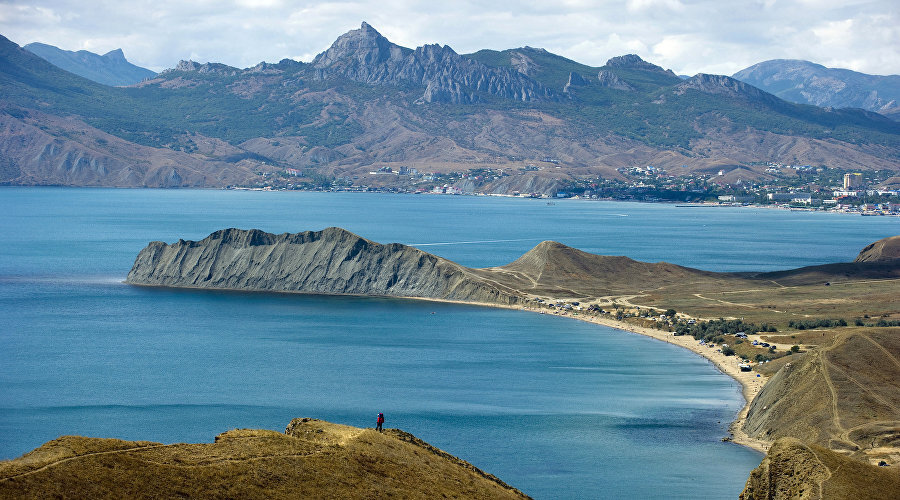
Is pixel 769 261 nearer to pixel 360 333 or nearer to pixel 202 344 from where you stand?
pixel 360 333

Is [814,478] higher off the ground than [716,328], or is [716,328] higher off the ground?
[814,478]

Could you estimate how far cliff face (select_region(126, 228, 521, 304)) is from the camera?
143 metres

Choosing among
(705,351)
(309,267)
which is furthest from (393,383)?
(309,267)

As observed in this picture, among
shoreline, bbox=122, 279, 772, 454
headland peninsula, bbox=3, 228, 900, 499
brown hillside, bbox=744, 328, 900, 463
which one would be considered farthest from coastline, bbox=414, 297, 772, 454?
brown hillside, bbox=744, 328, 900, 463

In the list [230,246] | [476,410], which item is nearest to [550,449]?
[476,410]

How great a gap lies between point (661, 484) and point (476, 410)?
2003cm

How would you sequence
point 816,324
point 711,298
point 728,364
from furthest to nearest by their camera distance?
1. point 711,298
2. point 816,324
3. point 728,364

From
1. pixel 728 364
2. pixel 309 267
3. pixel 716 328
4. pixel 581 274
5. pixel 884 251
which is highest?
pixel 884 251

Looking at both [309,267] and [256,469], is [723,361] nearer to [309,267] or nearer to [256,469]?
[256,469]

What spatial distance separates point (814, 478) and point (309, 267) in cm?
10661

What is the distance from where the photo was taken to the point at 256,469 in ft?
129

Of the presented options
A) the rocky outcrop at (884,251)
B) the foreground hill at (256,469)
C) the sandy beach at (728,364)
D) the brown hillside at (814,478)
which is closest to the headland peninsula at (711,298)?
the sandy beach at (728,364)

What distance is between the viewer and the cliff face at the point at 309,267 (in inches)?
5635

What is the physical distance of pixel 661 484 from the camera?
196ft
